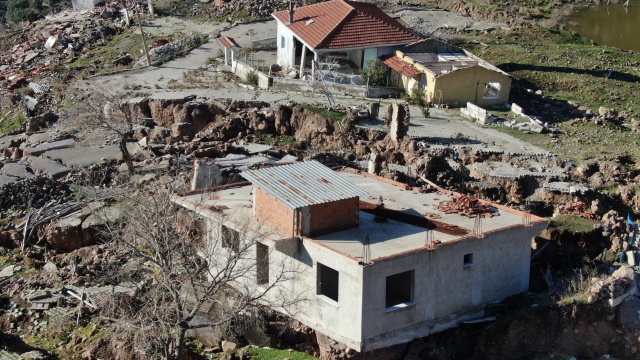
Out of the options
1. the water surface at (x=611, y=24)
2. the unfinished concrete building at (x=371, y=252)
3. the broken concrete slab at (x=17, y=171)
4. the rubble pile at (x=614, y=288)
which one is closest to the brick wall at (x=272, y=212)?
the unfinished concrete building at (x=371, y=252)

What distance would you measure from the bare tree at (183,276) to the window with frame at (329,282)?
2.27 feet

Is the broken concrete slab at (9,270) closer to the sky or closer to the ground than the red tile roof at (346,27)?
closer to the ground

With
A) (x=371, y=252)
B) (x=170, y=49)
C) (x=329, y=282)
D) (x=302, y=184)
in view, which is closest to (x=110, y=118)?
(x=170, y=49)

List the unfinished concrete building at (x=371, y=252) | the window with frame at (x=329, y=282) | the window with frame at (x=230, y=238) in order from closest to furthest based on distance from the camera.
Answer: the unfinished concrete building at (x=371, y=252)
the window with frame at (x=329, y=282)
the window with frame at (x=230, y=238)

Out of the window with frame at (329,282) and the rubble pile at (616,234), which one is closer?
the window with frame at (329,282)

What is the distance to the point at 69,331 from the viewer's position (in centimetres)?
1966

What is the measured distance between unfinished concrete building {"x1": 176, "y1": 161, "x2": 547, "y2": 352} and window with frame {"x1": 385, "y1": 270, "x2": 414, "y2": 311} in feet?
0.08

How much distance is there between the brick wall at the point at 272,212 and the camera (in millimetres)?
18344

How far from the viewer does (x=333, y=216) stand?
1850 cm

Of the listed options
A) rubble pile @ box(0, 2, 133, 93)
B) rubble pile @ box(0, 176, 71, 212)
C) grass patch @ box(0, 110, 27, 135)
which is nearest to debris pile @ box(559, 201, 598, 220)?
rubble pile @ box(0, 176, 71, 212)

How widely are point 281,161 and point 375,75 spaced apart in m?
7.90

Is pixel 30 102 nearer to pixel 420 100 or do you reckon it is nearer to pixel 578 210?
pixel 420 100

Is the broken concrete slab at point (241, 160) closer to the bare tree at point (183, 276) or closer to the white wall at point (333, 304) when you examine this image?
the bare tree at point (183, 276)

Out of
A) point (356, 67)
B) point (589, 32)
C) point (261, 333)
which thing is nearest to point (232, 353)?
point (261, 333)
